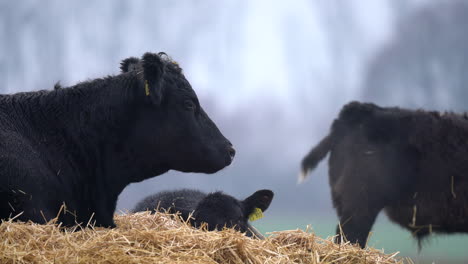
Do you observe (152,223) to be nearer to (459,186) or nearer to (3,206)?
(3,206)

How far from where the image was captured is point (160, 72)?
4.62 meters

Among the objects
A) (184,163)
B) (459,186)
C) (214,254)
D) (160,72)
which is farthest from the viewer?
(459,186)

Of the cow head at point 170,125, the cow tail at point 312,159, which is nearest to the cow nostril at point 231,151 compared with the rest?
the cow head at point 170,125

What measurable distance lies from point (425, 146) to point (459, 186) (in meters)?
0.76

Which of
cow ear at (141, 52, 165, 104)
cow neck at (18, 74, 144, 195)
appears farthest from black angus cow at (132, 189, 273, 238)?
cow ear at (141, 52, 165, 104)

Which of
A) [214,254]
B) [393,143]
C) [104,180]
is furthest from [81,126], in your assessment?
[393,143]

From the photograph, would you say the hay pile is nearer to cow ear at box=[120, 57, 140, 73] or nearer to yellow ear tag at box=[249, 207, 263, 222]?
yellow ear tag at box=[249, 207, 263, 222]

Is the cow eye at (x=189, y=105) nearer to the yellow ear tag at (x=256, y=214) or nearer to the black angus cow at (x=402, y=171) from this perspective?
the yellow ear tag at (x=256, y=214)

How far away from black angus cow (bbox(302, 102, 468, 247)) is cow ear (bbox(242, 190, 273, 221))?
263 cm

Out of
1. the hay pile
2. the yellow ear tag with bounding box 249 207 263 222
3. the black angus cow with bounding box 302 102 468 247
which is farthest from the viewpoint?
the black angus cow with bounding box 302 102 468 247

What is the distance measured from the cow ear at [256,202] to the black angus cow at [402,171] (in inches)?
104

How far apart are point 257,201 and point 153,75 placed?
1.96 m

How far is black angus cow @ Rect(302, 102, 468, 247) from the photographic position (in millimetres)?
8383

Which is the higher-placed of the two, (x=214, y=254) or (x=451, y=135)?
(x=451, y=135)
